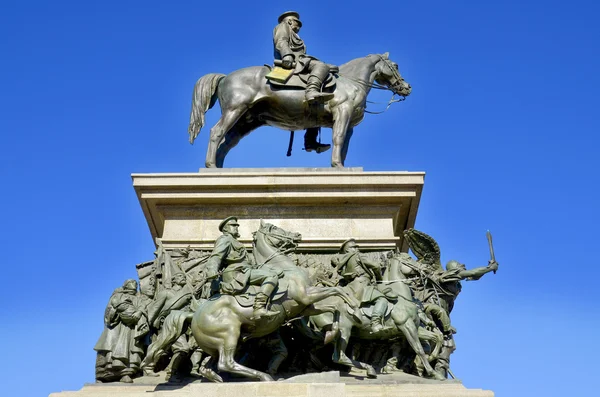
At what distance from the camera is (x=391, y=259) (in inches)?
554

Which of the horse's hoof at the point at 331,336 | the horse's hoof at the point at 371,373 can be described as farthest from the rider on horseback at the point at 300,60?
the horse's hoof at the point at 371,373

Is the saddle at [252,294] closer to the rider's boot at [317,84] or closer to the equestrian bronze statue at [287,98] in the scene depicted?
the equestrian bronze statue at [287,98]

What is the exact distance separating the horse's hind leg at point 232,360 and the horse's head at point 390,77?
7163 millimetres

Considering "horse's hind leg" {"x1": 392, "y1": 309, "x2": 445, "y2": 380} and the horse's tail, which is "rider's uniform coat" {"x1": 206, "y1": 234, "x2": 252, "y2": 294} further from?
the horse's tail

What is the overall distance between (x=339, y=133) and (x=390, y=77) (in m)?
2.11

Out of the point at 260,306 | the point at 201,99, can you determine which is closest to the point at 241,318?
the point at 260,306

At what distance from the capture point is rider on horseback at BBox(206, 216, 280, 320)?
11953mm

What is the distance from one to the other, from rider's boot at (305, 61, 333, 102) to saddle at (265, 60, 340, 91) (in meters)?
0.14

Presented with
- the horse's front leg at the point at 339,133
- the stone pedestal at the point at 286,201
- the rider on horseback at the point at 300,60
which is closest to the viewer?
the stone pedestal at the point at 286,201

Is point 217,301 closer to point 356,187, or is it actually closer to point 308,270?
point 308,270

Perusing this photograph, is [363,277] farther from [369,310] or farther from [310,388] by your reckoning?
[310,388]

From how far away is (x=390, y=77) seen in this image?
17.5 m

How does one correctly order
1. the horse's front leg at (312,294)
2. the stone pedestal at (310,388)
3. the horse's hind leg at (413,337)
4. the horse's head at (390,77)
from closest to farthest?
the stone pedestal at (310,388) → the horse's front leg at (312,294) → the horse's hind leg at (413,337) → the horse's head at (390,77)

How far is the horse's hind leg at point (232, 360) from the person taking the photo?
38.7 ft
